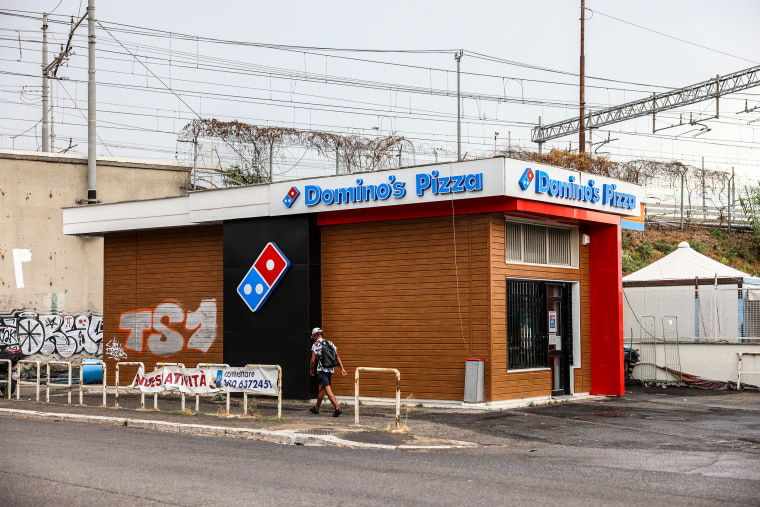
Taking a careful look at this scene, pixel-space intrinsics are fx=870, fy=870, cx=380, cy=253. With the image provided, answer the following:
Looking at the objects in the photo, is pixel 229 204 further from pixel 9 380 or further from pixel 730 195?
pixel 730 195

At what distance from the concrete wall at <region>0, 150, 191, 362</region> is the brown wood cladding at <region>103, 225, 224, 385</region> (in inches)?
342

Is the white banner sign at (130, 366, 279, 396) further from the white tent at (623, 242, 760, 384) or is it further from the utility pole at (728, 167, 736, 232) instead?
the utility pole at (728, 167, 736, 232)

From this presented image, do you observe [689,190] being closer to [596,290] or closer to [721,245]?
[721,245]

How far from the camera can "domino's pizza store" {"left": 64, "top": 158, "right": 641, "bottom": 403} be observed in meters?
17.6

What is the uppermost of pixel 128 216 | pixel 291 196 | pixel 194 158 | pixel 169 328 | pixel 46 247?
pixel 194 158

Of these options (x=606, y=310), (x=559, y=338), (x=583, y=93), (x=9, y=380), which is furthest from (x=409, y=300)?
(x=583, y=93)

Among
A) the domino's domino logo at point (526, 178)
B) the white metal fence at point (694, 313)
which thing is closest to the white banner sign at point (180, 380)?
the domino's domino logo at point (526, 178)

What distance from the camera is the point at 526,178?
1725 centimetres

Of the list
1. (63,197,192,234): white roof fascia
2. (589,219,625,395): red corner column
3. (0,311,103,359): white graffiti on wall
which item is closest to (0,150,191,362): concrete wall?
(0,311,103,359): white graffiti on wall

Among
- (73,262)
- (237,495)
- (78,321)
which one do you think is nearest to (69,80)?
(73,262)

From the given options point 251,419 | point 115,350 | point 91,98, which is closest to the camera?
point 251,419

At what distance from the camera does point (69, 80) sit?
1305 inches

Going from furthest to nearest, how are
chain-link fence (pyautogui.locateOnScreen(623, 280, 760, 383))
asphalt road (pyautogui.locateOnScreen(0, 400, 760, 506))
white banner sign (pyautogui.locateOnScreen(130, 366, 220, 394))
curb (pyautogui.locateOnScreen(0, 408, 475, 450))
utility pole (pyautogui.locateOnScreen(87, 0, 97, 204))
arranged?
utility pole (pyautogui.locateOnScreen(87, 0, 97, 204))
chain-link fence (pyautogui.locateOnScreen(623, 280, 760, 383))
white banner sign (pyautogui.locateOnScreen(130, 366, 220, 394))
curb (pyautogui.locateOnScreen(0, 408, 475, 450))
asphalt road (pyautogui.locateOnScreen(0, 400, 760, 506))

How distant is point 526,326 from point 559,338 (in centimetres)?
154
